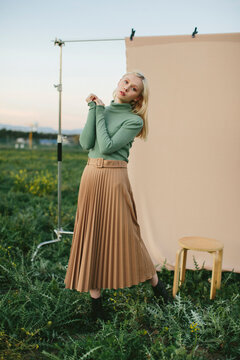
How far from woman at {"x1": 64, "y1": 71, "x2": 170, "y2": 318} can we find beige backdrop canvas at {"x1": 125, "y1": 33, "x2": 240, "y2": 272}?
3.68 feet

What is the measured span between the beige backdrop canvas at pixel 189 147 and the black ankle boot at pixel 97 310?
1176mm

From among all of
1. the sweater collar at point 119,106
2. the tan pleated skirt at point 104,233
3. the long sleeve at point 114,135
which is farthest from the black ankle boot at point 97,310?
the sweater collar at point 119,106

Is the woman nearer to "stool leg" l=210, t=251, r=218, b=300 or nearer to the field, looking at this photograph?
the field

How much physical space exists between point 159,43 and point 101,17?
3.05 ft

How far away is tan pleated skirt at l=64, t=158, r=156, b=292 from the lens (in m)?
1.88

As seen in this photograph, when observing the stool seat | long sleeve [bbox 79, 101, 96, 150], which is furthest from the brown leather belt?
the stool seat

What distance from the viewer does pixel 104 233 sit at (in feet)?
6.24

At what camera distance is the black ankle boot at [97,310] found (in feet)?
6.63

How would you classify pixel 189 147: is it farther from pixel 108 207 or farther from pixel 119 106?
pixel 108 207

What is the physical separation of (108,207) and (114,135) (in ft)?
1.49

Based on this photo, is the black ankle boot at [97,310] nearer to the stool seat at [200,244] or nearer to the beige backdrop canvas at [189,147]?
the stool seat at [200,244]

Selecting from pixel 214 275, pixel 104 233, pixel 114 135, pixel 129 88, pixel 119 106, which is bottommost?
pixel 214 275

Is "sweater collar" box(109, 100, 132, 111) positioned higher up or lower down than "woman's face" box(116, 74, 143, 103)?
lower down

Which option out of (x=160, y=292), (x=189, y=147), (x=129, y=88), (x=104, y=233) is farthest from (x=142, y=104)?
(x=160, y=292)
